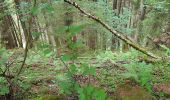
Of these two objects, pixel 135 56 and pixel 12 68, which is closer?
pixel 12 68

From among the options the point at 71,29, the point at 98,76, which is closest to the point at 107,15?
the point at 98,76

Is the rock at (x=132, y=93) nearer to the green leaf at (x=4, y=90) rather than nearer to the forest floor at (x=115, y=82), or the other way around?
the forest floor at (x=115, y=82)

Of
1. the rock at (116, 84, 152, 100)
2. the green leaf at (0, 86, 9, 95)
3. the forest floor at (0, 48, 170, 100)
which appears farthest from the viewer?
the forest floor at (0, 48, 170, 100)

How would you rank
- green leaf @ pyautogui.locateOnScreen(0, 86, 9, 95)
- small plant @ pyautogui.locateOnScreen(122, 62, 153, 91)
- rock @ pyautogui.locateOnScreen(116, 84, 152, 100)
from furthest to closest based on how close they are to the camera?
small plant @ pyautogui.locateOnScreen(122, 62, 153, 91), rock @ pyautogui.locateOnScreen(116, 84, 152, 100), green leaf @ pyautogui.locateOnScreen(0, 86, 9, 95)

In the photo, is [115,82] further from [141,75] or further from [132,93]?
[132,93]

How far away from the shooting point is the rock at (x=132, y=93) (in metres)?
4.28

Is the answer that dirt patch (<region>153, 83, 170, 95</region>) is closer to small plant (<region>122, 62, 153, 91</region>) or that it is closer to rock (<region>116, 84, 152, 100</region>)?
small plant (<region>122, 62, 153, 91</region>)

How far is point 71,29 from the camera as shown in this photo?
11.2ft

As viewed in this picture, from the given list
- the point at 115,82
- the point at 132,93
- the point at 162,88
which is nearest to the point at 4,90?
the point at 132,93

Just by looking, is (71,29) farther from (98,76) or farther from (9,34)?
(9,34)

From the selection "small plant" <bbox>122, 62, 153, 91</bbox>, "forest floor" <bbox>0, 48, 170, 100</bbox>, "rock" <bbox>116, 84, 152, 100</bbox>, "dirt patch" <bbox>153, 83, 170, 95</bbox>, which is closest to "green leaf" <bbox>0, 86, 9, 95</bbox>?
"forest floor" <bbox>0, 48, 170, 100</bbox>

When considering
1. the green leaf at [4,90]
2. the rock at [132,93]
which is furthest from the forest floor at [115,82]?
the green leaf at [4,90]

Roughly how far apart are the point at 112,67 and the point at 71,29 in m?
3.09

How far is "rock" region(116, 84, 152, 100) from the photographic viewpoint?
14.1 ft
